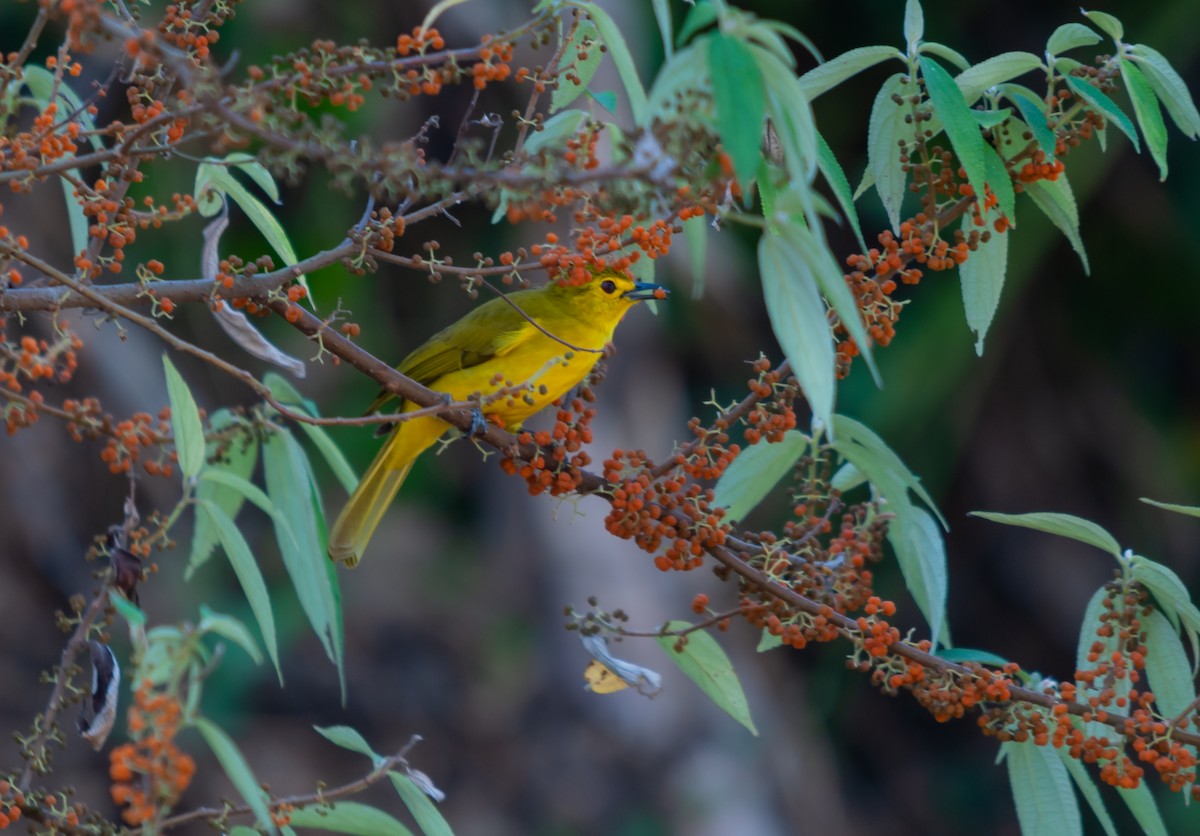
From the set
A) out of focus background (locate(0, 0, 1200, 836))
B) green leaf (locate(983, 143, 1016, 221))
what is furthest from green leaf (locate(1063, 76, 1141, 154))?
out of focus background (locate(0, 0, 1200, 836))

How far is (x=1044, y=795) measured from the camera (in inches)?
93.7

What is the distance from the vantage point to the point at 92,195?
2.11m

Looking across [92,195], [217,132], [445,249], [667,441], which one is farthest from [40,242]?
[217,132]

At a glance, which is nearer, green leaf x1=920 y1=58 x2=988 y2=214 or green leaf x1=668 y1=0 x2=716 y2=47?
green leaf x1=668 y1=0 x2=716 y2=47

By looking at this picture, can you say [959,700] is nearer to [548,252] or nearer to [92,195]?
[548,252]

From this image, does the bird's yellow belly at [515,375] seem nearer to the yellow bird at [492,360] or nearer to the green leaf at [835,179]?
the yellow bird at [492,360]

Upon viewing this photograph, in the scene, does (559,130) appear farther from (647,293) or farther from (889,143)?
(647,293)

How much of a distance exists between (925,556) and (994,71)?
82 centimetres

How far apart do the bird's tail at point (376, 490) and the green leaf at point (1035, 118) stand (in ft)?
5.64

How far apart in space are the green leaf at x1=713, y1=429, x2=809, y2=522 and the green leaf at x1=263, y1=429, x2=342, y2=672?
2.28 ft

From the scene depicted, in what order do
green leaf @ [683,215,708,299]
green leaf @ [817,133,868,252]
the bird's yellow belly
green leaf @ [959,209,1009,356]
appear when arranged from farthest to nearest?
1. the bird's yellow belly
2. green leaf @ [959,209,1009,356]
3. green leaf @ [817,133,868,252]
4. green leaf @ [683,215,708,299]

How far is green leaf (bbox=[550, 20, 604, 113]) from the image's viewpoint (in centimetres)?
228

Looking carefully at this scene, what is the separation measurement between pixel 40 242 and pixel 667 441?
3.17 meters

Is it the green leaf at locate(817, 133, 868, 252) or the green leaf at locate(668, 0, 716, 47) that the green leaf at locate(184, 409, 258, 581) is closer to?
the green leaf at locate(817, 133, 868, 252)
